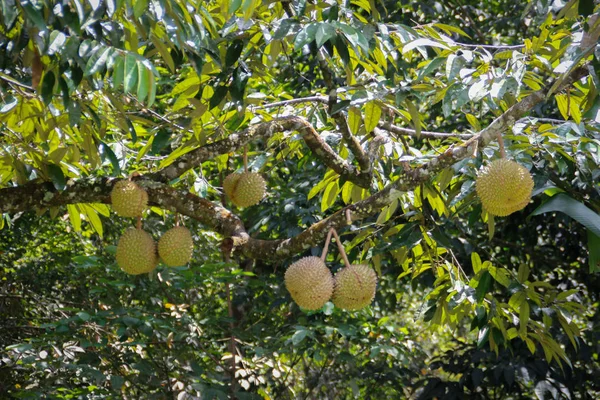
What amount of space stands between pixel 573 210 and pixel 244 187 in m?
1.11

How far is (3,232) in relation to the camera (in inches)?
195

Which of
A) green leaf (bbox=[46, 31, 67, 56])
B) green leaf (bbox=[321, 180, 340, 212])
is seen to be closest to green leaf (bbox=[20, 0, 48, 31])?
green leaf (bbox=[46, 31, 67, 56])

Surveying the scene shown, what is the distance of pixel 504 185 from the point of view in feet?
6.98

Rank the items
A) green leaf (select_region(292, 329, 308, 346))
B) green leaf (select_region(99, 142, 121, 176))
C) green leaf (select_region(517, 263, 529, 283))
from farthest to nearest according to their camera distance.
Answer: green leaf (select_region(292, 329, 308, 346)), green leaf (select_region(517, 263, 529, 283)), green leaf (select_region(99, 142, 121, 176))

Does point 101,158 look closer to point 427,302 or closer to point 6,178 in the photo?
point 6,178

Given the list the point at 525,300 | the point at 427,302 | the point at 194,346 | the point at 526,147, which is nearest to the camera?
the point at 526,147

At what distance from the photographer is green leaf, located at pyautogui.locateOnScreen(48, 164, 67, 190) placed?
2350 mm

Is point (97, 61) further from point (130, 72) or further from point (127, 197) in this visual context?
point (127, 197)

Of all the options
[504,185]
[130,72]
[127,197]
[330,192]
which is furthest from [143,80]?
[330,192]

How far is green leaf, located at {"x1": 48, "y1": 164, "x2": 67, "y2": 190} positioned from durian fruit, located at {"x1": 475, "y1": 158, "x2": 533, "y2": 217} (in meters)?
1.30

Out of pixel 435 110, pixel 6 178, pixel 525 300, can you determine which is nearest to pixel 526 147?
pixel 525 300

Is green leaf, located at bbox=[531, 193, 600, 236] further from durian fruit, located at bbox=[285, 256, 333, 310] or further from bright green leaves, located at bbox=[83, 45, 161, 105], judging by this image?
bright green leaves, located at bbox=[83, 45, 161, 105]

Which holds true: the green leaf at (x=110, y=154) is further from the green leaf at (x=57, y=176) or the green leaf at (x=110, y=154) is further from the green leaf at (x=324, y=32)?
the green leaf at (x=324, y=32)

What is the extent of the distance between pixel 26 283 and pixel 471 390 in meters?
3.04
